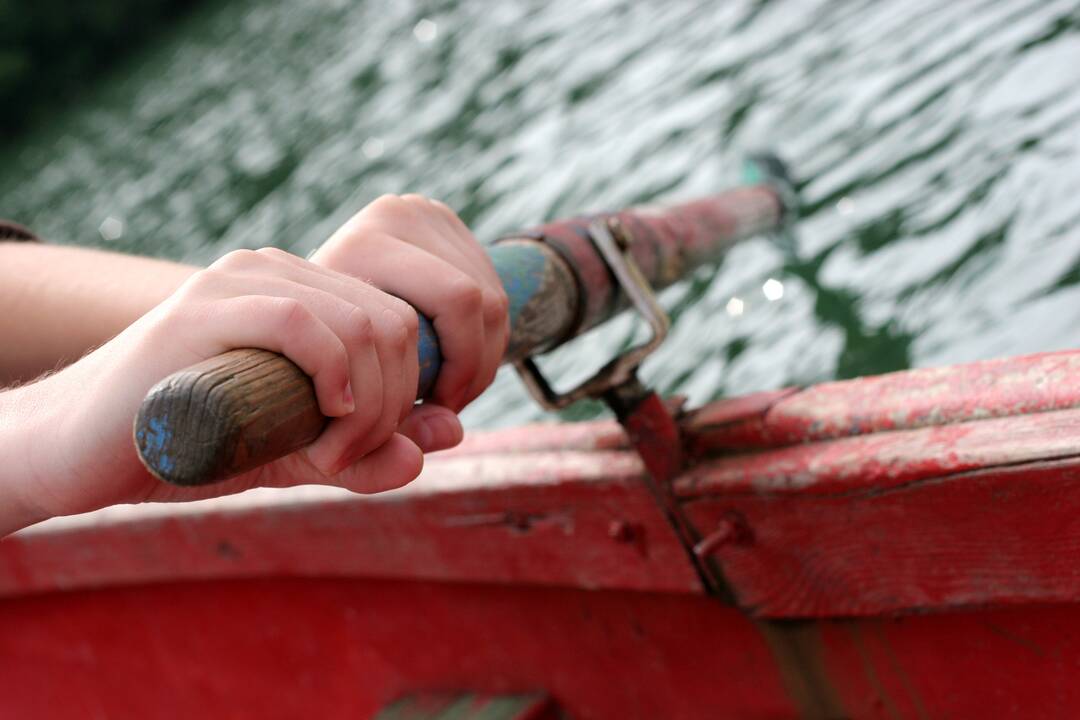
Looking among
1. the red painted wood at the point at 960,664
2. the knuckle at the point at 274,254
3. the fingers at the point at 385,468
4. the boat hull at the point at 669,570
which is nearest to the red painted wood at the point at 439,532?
the boat hull at the point at 669,570

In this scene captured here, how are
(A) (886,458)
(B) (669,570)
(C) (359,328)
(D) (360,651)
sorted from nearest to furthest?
(C) (359,328) < (A) (886,458) < (B) (669,570) < (D) (360,651)

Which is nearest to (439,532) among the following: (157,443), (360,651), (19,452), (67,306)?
(360,651)

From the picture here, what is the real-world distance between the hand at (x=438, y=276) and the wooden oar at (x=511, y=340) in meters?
0.02

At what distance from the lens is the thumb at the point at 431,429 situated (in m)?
0.99

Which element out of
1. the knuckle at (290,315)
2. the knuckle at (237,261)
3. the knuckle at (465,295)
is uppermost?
the knuckle at (237,261)

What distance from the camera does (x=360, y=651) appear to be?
2104 millimetres

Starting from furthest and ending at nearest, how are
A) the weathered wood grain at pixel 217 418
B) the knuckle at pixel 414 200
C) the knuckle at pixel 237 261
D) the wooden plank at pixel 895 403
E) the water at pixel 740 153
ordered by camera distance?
1. the water at pixel 740 153
2. the wooden plank at pixel 895 403
3. the knuckle at pixel 414 200
4. the knuckle at pixel 237 261
5. the weathered wood grain at pixel 217 418

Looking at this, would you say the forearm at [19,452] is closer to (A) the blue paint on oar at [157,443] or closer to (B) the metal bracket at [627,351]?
(A) the blue paint on oar at [157,443]

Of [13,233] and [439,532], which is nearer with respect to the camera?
[13,233]

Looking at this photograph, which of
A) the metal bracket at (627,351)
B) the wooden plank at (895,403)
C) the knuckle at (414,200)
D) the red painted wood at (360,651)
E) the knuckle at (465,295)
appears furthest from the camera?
the red painted wood at (360,651)

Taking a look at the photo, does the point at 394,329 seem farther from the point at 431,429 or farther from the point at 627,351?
the point at 627,351

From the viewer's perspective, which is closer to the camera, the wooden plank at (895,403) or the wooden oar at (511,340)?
the wooden oar at (511,340)

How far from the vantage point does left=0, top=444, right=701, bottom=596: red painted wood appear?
1.51 metres

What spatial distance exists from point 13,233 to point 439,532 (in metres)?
0.74
